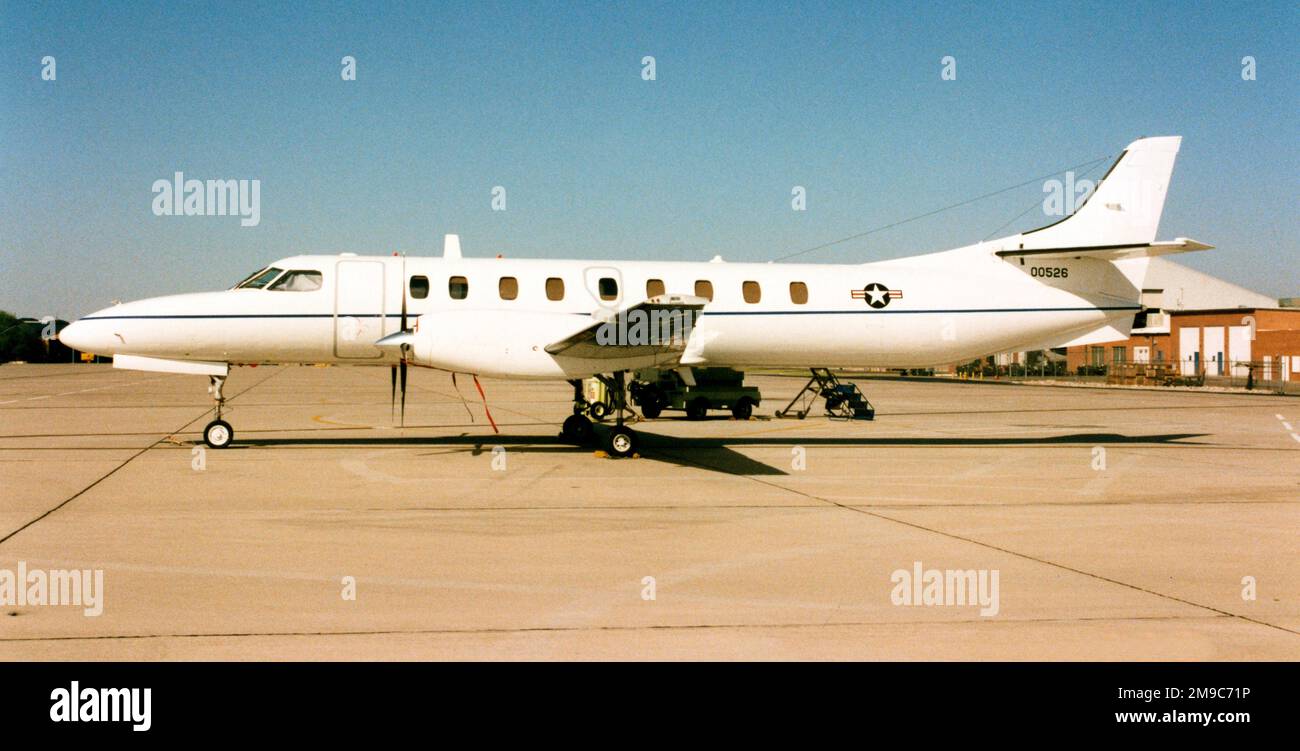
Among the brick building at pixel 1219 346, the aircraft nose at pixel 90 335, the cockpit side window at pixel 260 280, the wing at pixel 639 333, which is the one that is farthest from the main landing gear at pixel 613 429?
the brick building at pixel 1219 346

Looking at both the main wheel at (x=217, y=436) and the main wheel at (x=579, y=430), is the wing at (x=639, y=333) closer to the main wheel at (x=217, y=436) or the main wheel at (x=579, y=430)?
the main wheel at (x=579, y=430)

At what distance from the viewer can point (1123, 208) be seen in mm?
19422

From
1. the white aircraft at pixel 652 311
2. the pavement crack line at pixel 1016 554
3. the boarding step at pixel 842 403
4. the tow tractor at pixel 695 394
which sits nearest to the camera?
the pavement crack line at pixel 1016 554

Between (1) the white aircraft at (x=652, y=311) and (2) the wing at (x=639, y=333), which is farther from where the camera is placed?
(1) the white aircraft at (x=652, y=311)

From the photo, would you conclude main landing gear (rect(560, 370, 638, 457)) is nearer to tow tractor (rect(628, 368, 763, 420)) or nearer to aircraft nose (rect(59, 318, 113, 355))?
tow tractor (rect(628, 368, 763, 420))

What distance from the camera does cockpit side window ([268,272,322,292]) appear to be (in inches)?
640

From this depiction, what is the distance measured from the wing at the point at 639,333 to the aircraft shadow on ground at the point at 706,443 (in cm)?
202

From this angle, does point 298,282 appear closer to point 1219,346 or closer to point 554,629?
point 554,629

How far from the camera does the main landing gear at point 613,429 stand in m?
16.2

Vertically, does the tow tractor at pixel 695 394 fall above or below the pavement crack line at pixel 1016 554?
above

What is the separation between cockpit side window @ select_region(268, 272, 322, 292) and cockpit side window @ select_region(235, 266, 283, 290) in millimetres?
137

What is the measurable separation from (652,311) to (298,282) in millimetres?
6415

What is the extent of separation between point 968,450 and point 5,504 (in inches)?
618

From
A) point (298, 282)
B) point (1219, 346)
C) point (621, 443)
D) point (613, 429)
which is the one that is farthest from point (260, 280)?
point (1219, 346)
